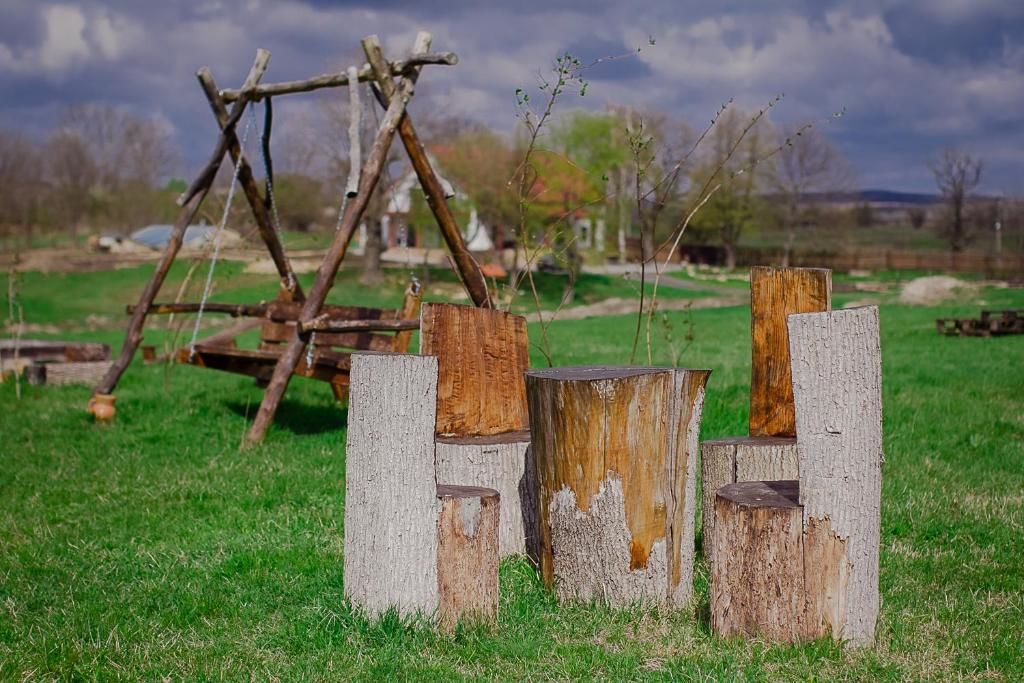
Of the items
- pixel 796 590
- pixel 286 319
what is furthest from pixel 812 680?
pixel 286 319

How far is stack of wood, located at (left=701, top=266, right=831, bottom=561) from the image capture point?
477cm

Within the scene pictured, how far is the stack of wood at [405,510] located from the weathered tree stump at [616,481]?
360 millimetres

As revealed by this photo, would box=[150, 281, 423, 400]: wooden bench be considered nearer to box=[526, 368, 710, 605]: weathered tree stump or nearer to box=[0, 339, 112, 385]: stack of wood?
box=[0, 339, 112, 385]: stack of wood

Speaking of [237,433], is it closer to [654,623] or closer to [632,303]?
[654,623]

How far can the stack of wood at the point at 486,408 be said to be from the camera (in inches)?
190

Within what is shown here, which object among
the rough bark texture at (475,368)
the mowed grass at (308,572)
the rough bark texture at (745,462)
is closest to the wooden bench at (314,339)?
the mowed grass at (308,572)

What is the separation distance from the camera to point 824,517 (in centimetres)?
380

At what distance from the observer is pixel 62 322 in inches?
1208

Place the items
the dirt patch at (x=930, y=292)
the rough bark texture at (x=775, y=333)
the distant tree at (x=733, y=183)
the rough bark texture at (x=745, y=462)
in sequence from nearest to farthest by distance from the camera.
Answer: the rough bark texture at (x=745, y=462) < the rough bark texture at (x=775, y=333) < the dirt patch at (x=930, y=292) < the distant tree at (x=733, y=183)

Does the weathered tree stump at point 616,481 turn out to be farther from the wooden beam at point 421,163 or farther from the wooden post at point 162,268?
the wooden post at point 162,268

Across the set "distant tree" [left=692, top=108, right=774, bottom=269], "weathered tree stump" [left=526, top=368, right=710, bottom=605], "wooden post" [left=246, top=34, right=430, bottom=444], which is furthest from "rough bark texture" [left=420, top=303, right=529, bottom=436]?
"distant tree" [left=692, top=108, right=774, bottom=269]

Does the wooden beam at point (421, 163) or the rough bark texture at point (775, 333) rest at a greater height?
the wooden beam at point (421, 163)

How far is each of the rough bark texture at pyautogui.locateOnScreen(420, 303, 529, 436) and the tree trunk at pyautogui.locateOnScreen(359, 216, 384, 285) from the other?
34.0 metres

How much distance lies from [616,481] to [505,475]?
876 millimetres
